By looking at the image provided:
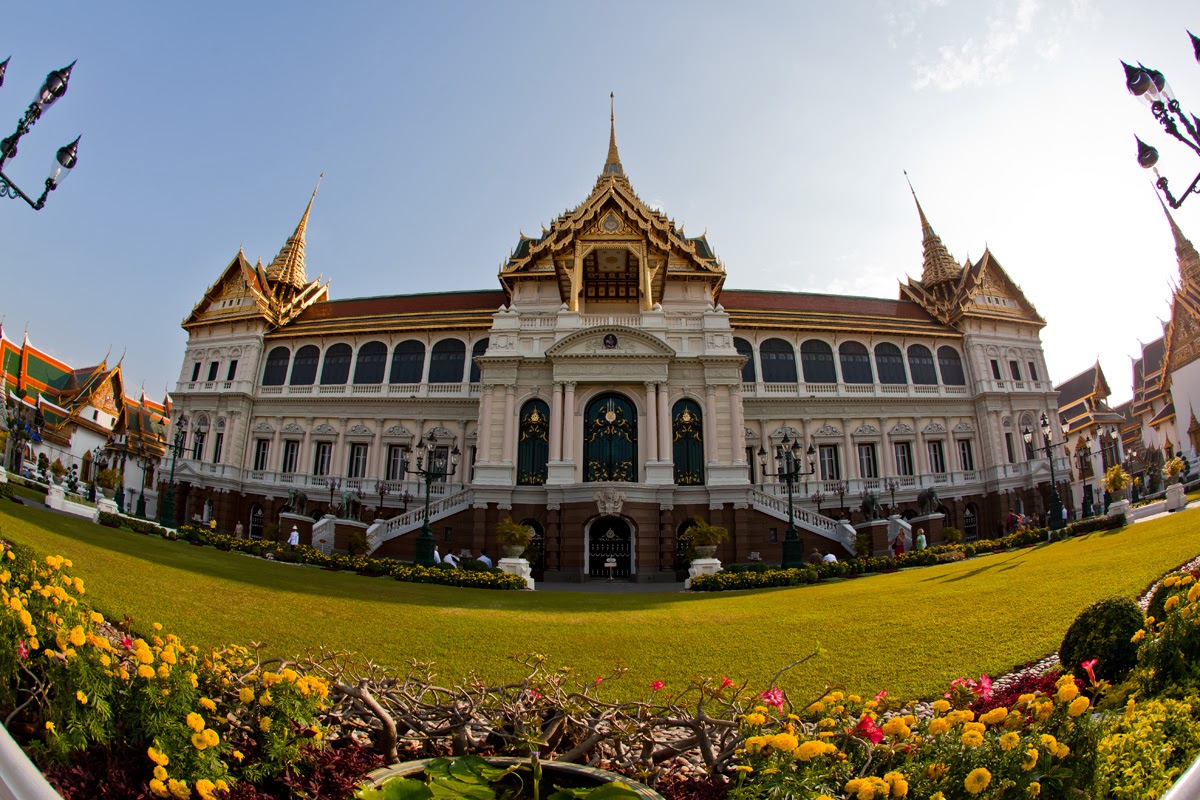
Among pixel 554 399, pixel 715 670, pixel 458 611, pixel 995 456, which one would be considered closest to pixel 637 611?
pixel 458 611

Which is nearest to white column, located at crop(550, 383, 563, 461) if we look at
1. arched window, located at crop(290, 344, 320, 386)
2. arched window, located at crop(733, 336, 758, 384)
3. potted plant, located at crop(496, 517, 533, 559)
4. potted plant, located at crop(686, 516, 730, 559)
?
potted plant, located at crop(496, 517, 533, 559)

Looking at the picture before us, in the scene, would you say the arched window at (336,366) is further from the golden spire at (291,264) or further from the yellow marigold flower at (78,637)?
the yellow marigold flower at (78,637)

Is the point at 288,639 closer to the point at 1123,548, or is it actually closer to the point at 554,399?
the point at 1123,548

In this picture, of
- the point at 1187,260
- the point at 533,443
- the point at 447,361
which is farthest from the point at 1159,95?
the point at 1187,260

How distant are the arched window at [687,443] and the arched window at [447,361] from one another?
16.1m

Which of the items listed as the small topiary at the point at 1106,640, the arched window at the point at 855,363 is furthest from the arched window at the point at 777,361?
the small topiary at the point at 1106,640

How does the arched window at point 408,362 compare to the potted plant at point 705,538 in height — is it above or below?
above

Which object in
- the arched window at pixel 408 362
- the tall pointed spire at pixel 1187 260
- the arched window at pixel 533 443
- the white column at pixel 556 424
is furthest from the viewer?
the tall pointed spire at pixel 1187 260

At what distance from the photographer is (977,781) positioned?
3385mm

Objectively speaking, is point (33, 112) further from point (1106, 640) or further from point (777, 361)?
point (777, 361)

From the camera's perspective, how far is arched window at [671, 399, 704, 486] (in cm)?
2947

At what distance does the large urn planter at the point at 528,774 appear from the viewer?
13.2 feet

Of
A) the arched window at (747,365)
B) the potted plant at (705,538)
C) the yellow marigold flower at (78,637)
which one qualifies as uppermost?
the arched window at (747,365)

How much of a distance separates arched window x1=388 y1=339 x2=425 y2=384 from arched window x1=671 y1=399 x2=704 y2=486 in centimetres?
1851
